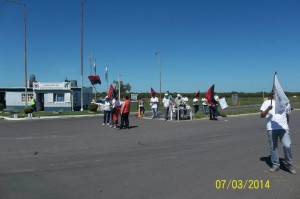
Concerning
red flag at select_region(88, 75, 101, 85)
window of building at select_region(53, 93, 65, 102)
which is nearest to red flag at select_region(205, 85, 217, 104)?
red flag at select_region(88, 75, 101, 85)

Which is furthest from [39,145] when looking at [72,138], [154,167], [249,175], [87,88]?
[87,88]

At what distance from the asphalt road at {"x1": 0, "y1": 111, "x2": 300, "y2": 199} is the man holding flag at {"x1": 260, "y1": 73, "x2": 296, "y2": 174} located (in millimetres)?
306

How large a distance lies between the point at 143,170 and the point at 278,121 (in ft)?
10.3

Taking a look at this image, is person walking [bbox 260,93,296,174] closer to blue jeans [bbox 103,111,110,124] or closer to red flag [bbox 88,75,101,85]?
blue jeans [bbox 103,111,110,124]

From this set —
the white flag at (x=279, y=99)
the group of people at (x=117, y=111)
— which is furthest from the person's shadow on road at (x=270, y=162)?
the group of people at (x=117, y=111)

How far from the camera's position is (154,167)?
27.7ft

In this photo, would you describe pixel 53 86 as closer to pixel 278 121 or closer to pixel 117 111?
pixel 117 111

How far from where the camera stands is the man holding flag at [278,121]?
A: 7629 millimetres

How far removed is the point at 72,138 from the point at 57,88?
25989 mm

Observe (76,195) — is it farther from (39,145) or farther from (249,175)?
(39,145)

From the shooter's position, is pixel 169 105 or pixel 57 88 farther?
pixel 57 88

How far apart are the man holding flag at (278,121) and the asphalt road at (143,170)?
1.00 ft

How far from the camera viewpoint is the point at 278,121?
7.65 metres

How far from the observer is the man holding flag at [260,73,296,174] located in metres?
7.63
